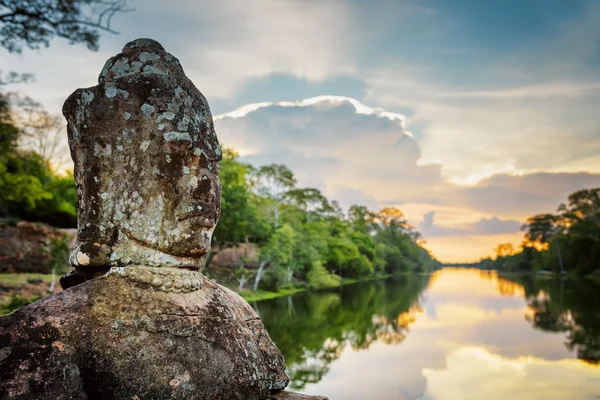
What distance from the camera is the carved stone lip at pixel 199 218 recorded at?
3.87m

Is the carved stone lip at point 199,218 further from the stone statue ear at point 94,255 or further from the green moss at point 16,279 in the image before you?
the green moss at point 16,279

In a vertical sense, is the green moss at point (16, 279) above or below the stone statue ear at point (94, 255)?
below

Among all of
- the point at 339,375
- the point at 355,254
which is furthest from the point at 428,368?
the point at 355,254

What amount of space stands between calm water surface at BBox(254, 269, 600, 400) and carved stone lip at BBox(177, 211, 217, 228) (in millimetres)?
10217

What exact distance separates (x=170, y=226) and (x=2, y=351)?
1.43 metres

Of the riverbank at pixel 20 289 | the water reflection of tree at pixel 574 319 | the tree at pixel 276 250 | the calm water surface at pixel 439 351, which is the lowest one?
the calm water surface at pixel 439 351

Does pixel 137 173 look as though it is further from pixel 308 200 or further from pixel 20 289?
pixel 308 200

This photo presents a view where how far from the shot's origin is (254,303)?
105ft

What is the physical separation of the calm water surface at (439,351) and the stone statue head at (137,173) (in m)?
10.4

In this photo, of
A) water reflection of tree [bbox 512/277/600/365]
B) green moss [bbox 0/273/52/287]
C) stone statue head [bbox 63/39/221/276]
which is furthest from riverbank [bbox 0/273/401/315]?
water reflection of tree [bbox 512/277/600/365]

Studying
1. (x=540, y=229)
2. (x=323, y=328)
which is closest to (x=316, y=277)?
(x=323, y=328)

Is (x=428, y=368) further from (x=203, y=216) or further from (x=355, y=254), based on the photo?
(x=355, y=254)

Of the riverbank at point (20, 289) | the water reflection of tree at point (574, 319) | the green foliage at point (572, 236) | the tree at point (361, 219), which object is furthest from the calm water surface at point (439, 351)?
the tree at point (361, 219)

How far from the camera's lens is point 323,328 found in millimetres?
22969
